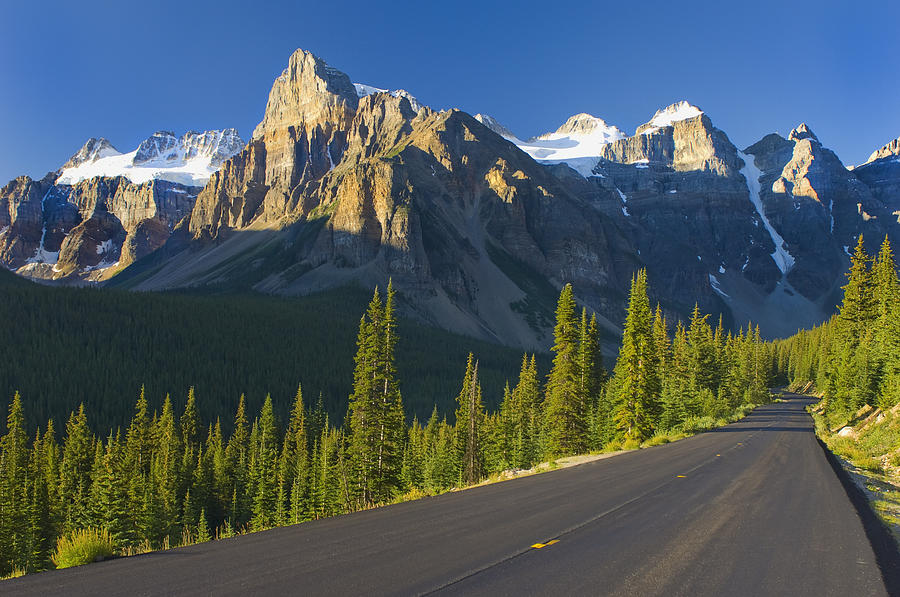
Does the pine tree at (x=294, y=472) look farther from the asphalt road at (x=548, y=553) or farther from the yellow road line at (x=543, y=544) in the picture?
the yellow road line at (x=543, y=544)

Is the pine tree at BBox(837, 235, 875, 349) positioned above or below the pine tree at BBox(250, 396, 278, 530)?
above

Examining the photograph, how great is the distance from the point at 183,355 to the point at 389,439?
118 metres

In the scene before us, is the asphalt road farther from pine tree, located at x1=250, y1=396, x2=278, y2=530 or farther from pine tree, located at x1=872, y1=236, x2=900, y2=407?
pine tree, located at x1=250, y1=396, x2=278, y2=530

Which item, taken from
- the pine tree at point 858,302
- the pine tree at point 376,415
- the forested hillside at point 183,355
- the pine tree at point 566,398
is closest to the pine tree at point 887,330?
the pine tree at point 858,302

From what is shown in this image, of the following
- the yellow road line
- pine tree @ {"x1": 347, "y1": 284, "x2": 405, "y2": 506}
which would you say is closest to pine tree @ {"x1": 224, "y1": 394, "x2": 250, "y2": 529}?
pine tree @ {"x1": 347, "y1": 284, "x2": 405, "y2": 506}

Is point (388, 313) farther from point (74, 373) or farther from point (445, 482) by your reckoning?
point (74, 373)

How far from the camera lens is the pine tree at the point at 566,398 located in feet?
137

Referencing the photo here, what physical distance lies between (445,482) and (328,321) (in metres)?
125

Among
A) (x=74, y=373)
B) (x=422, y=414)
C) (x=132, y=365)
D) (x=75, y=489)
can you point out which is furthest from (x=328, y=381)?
(x=75, y=489)

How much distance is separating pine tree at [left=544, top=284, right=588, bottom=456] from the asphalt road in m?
28.0

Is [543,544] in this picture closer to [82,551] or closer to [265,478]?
[82,551]

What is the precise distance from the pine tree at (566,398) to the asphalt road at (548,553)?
91.8 ft

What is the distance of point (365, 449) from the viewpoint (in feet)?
109

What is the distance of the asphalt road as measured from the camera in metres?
7.06
